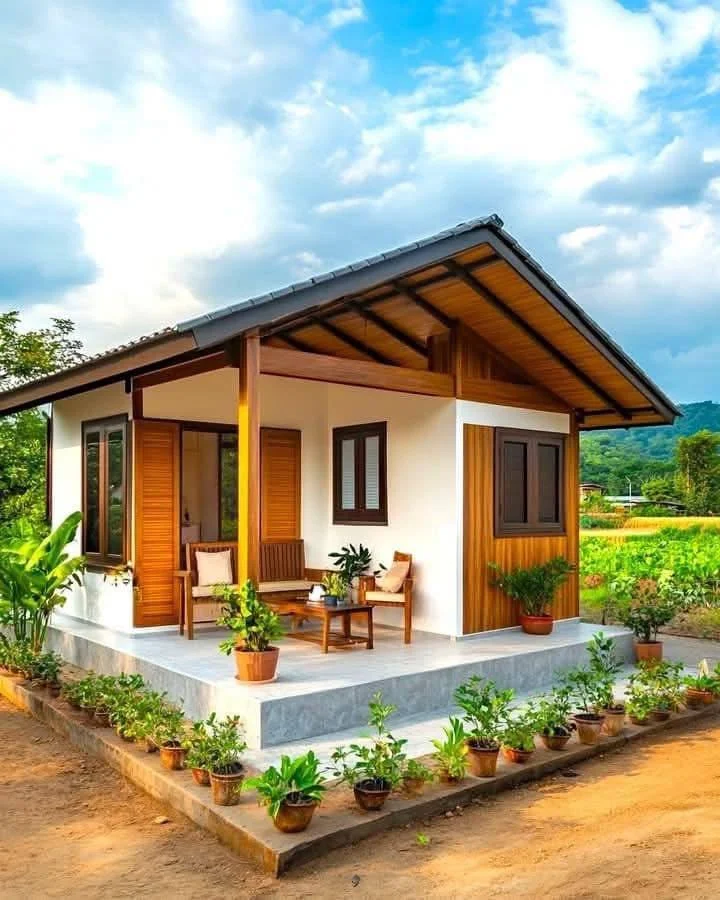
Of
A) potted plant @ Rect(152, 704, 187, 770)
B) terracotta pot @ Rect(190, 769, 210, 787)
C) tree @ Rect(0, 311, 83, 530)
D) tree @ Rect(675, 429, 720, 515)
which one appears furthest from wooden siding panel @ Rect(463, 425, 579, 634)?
tree @ Rect(675, 429, 720, 515)

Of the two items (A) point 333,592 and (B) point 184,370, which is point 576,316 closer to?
(A) point 333,592

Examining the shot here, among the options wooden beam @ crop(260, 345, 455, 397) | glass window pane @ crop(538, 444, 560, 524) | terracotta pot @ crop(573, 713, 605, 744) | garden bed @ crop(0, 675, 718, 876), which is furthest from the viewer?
glass window pane @ crop(538, 444, 560, 524)

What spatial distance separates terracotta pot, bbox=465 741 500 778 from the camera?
5.08m

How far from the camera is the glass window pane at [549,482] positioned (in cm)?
966

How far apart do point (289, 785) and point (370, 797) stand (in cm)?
50

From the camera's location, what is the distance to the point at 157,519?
8.63 meters

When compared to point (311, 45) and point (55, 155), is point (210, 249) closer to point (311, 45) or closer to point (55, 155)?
point (55, 155)

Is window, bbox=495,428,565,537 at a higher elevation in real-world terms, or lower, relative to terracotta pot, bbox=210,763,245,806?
higher

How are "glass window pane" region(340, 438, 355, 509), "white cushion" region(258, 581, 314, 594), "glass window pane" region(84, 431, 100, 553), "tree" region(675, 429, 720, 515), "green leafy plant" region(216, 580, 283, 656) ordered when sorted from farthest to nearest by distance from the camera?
"tree" region(675, 429, 720, 515) < "glass window pane" region(340, 438, 355, 509) < "glass window pane" region(84, 431, 100, 553) < "white cushion" region(258, 581, 314, 594) < "green leafy plant" region(216, 580, 283, 656)

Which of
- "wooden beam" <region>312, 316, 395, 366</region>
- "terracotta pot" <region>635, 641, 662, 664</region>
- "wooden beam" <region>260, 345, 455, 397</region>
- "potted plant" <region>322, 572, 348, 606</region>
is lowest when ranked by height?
"terracotta pot" <region>635, 641, 662, 664</region>

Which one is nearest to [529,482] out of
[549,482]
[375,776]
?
[549,482]

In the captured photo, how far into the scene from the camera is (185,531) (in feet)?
33.0

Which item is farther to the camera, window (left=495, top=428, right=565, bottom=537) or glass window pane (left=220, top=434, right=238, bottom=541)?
glass window pane (left=220, top=434, right=238, bottom=541)

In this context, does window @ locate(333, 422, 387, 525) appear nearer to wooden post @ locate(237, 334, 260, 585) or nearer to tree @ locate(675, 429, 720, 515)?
wooden post @ locate(237, 334, 260, 585)
